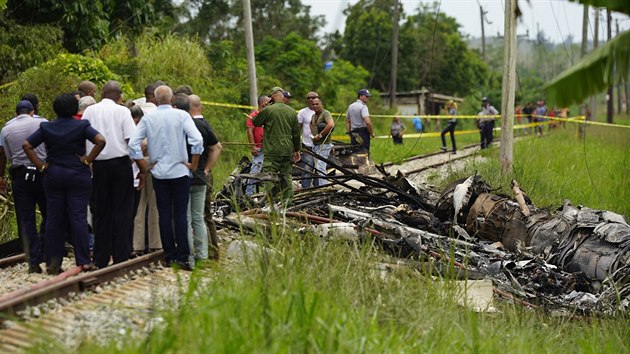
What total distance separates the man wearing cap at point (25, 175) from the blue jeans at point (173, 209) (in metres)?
1.50

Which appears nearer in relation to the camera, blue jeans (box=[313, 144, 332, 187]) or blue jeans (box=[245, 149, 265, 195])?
blue jeans (box=[245, 149, 265, 195])

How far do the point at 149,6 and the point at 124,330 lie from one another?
824 inches

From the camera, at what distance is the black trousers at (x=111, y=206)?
938 cm

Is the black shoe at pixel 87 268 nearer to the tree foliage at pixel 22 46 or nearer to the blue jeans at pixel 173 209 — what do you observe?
the blue jeans at pixel 173 209

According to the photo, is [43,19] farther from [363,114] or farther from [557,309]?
[557,309]

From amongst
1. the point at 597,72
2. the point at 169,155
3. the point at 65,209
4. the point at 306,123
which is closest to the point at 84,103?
the point at 65,209

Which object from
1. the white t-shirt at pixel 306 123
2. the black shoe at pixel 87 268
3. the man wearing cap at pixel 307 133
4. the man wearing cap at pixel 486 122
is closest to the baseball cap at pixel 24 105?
the black shoe at pixel 87 268

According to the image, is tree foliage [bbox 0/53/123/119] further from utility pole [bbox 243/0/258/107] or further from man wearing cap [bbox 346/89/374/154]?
man wearing cap [bbox 346/89/374/154]

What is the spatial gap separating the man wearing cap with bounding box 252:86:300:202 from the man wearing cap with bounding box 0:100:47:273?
3.16 metres

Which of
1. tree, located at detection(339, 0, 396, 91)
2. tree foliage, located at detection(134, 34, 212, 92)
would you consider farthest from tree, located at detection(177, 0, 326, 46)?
tree foliage, located at detection(134, 34, 212, 92)

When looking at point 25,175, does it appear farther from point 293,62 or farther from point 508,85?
point 293,62

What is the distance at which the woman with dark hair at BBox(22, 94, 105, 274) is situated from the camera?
29.3 ft

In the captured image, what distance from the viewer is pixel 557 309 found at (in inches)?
407

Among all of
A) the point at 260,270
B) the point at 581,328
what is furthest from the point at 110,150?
the point at 581,328
